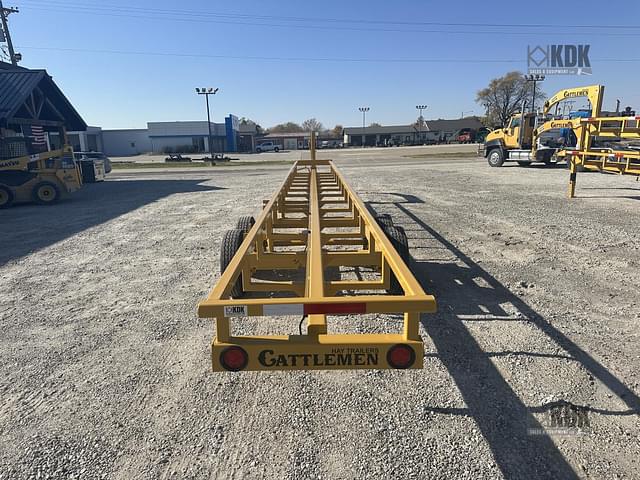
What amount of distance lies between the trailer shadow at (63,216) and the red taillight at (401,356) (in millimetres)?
6726

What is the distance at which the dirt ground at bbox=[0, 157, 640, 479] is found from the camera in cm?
231

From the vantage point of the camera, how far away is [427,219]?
8.74 m

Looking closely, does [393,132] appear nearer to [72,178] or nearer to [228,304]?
[72,178]

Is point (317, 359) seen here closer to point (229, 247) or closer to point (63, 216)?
point (229, 247)

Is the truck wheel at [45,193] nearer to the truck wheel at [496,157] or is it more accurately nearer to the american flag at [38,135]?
the american flag at [38,135]

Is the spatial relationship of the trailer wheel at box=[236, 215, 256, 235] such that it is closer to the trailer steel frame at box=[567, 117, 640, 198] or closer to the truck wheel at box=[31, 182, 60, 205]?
the trailer steel frame at box=[567, 117, 640, 198]

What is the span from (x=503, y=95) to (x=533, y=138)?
213 ft

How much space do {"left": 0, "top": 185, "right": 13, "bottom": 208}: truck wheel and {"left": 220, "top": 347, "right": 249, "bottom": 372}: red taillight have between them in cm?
1362

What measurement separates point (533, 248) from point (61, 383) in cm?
638

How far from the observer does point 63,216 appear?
34.9ft

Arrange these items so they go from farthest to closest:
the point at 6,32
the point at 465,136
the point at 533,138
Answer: the point at 465,136
the point at 6,32
the point at 533,138

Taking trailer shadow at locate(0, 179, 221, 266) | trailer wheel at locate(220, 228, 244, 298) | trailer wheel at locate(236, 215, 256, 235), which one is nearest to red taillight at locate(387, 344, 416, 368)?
trailer wheel at locate(220, 228, 244, 298)

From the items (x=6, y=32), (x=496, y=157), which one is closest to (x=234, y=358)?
(x=496, y=157)

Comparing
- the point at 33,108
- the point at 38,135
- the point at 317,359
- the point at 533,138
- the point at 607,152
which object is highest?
the point at 33,108
